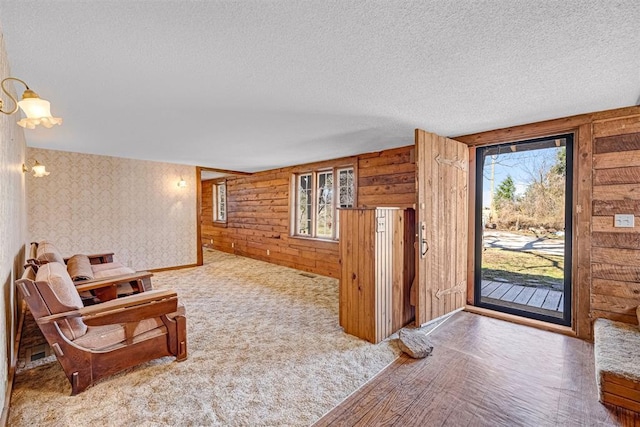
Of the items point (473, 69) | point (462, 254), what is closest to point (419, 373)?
point (462, 254)

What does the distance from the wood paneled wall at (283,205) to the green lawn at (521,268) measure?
1336 mm

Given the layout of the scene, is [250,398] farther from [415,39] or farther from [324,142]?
[324,142]

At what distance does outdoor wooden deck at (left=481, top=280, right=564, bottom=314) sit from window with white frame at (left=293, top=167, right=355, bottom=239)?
2.45 meters

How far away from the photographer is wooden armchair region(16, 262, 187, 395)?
186cm

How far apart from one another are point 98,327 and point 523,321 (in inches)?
161

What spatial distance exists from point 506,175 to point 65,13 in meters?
4.32

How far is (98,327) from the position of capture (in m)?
2.10

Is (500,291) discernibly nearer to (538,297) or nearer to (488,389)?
(538,297)

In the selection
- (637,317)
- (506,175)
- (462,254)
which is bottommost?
(637,317)

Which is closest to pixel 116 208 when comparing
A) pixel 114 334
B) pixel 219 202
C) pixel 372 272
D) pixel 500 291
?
pixel 219 202

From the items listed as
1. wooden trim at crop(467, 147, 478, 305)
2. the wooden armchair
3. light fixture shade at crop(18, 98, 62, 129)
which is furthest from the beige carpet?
light fixture shade at crop(18, 98, 62, 129)

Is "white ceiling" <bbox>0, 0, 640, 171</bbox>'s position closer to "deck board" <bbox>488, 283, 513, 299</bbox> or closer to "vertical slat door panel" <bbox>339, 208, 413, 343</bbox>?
"vertical slat door panel" <bbox>339, 208, 413, 343</bbox>

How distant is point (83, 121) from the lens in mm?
3117

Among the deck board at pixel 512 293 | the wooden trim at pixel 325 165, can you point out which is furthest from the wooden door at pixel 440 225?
the wooden trim at pixel 325 165
